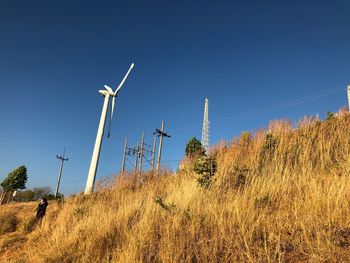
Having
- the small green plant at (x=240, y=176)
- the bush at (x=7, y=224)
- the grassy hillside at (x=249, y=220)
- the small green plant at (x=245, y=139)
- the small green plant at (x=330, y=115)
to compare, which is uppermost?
the small green plant at (x=330, y=115)

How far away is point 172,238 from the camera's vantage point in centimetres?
384

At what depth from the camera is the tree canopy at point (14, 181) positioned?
1654 inches

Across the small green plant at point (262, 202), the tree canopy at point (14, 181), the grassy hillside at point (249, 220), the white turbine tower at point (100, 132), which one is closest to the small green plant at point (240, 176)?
the grassy hillside at point (249, 220)

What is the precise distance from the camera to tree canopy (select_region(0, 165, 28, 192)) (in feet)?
138

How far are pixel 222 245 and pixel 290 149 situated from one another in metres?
4.39

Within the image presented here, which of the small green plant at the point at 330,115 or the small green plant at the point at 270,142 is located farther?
the small green plant at the point at 330,115

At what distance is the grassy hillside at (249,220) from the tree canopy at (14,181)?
40034 mm

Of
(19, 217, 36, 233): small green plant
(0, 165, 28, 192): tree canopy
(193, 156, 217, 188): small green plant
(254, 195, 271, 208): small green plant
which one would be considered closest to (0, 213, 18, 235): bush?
(19, 217, 36, 233): small green plant

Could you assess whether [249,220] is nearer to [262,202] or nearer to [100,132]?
[262,202]

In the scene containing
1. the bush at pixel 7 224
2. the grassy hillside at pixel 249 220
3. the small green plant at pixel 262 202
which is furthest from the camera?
the bush at pixel 7 224

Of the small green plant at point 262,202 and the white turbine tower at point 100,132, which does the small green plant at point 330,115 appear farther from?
the white turbine tower at point 100,132

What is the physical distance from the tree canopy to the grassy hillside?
40.0m

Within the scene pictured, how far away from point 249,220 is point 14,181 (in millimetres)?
46086

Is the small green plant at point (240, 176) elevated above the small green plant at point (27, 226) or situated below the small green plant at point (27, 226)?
above
